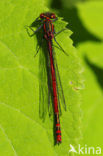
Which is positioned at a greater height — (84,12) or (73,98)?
(73,98)

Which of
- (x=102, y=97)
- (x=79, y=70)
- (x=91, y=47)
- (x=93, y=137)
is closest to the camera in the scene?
(x=79, y=70)

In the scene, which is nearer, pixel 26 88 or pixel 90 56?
pixel 26 88

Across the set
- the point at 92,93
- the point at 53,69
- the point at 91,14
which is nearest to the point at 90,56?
the point at 92,93

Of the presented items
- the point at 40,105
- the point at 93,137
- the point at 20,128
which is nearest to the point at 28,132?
the point at 20,128

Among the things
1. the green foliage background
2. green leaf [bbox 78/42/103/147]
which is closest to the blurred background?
green leaf [bbox 78/42/103/147]

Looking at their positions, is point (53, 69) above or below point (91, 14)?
above

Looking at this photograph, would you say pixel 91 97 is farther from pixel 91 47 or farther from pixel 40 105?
pixel 40 105

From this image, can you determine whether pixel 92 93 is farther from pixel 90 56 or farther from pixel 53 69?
pixel 53 69
